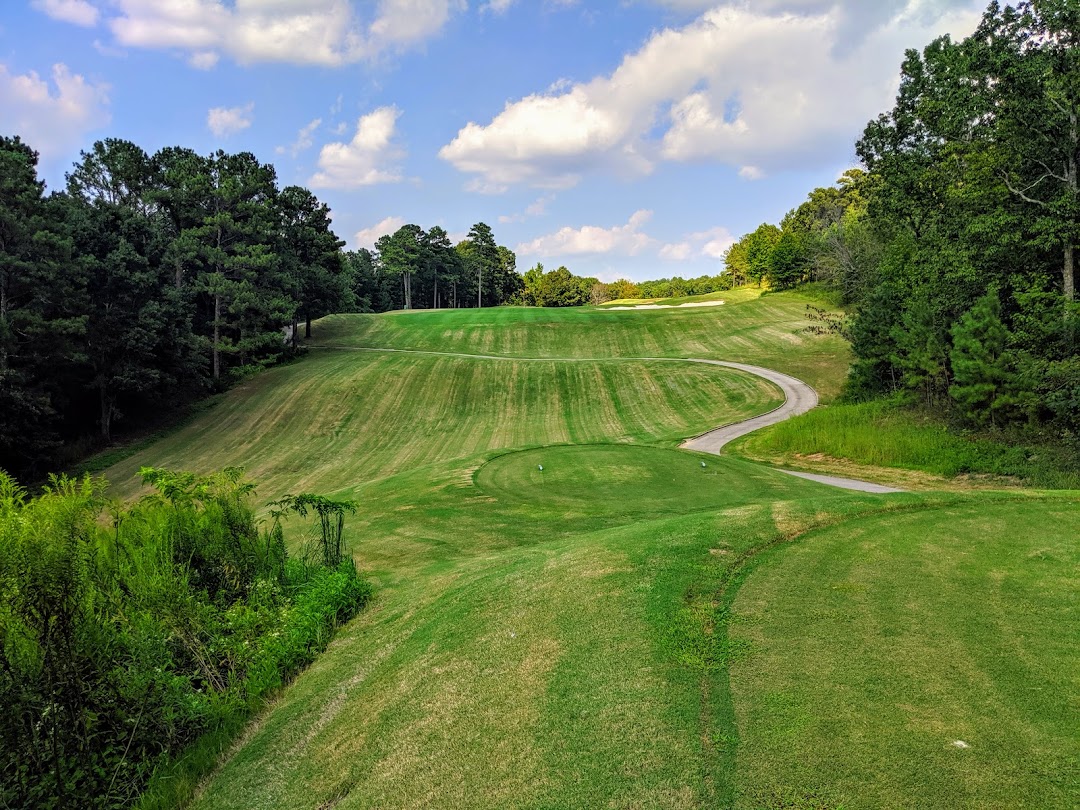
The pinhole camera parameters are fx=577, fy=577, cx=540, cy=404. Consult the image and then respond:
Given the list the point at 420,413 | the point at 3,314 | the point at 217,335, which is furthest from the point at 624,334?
the point at 3,314

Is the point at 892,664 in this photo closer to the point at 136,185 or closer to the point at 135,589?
the point at 135,589

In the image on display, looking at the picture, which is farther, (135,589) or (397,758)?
(135,589)

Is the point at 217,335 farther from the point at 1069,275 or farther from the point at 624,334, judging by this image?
the point at 1069,275

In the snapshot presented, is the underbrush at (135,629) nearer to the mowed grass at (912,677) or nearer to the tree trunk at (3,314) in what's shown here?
the mowed grass at (912,677)

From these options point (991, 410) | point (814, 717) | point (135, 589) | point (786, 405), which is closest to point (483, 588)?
point (135, 589)

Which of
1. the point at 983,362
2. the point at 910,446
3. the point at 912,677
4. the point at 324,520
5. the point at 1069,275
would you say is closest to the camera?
the point at 912,677

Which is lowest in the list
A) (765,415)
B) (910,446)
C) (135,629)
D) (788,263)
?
(765,415)

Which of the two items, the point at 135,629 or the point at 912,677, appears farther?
the point at 135,629
